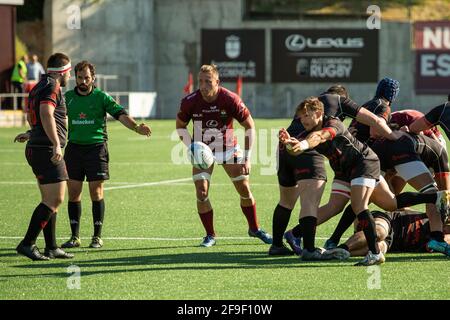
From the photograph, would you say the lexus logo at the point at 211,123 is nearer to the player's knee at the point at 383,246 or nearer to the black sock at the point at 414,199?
the black sock at the point at 414,199

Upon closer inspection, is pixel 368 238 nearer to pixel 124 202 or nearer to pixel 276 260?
pixel 276 260

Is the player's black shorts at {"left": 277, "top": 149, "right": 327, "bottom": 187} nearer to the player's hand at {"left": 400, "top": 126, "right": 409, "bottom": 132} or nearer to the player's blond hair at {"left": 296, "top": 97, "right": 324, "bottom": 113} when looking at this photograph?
the player's blond hair at {"left": 296, "top": 97, "right": 324, "bottom": 113}

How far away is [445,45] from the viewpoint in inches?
1838

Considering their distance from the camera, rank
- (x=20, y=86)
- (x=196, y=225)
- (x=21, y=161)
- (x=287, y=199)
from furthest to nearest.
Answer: (x=20, y=86)
(x=21, y=161)
(x=196, y=225)
(x=287, y=199)

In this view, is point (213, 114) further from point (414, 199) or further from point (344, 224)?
point (414, 199)

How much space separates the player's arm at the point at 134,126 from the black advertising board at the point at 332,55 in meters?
36.5

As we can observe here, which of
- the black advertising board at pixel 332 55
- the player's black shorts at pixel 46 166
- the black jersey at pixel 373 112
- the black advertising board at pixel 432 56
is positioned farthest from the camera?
the black advertising board at pixel 332 55

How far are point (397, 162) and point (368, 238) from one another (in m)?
1.47

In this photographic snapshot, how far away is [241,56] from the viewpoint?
48375 mm

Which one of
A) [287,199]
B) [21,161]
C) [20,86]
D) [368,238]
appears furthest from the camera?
[20,86]

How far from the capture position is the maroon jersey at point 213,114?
38.8ft

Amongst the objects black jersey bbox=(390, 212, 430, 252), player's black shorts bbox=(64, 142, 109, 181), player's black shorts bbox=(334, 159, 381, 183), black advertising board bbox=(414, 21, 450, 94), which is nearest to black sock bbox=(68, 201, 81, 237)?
player's black shorts bbox=(64, 142, 109, 181)

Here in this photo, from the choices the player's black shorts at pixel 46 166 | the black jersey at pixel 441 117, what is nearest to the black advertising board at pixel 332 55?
the black jersey at pixel 441 117
